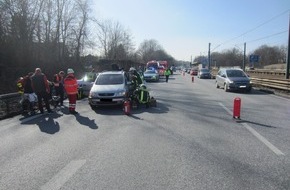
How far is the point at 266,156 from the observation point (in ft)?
23.6

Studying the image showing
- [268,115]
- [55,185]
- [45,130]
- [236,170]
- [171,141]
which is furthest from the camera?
[268,115]

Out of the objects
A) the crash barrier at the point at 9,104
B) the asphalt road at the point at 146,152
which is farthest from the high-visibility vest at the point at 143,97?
the crash barrier at the point at 9,104

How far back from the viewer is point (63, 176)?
6.04 metres

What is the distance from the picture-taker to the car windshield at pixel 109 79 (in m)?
17.3

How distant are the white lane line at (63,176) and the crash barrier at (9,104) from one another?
8297 millimetres

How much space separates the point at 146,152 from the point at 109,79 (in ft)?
33.6

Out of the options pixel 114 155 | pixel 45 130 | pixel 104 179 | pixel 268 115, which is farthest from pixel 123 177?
pixel 268 115

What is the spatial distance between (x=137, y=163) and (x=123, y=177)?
89 cm

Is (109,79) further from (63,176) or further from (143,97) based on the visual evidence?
(63,176)

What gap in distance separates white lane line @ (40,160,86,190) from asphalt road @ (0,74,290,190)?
0.02 metres

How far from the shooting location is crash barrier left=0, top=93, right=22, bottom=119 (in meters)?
14.6

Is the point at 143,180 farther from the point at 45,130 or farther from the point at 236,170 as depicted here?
the point at 45,130

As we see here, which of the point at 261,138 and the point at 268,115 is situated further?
the point at 268,115

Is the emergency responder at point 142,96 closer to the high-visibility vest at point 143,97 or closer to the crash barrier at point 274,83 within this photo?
the high-visibility vest at point 143,97
